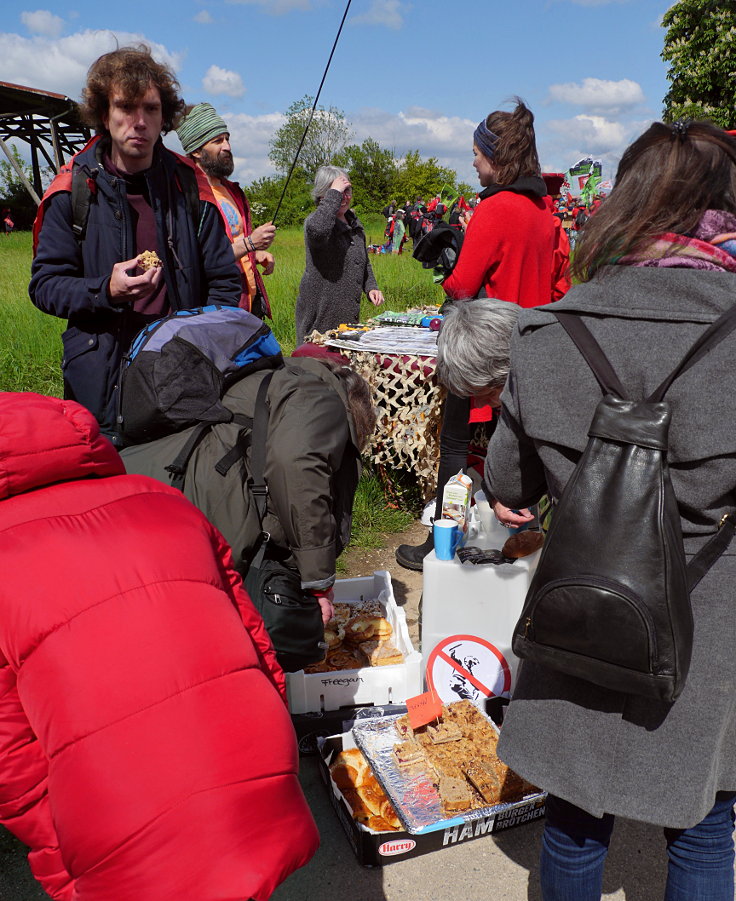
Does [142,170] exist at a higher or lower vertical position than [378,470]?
higher

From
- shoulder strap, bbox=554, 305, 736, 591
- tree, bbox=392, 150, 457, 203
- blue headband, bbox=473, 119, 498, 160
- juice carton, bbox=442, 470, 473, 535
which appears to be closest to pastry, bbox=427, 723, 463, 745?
juice carton, bbox=442, 470, 473, 535

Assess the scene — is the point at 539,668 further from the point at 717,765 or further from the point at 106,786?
the point at 106,786

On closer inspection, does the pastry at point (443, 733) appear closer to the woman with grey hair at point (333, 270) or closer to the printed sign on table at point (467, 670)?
the printed sign on table at point (467, 670)

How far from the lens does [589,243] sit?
49.3 inches

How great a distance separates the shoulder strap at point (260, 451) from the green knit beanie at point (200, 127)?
8.70 feet

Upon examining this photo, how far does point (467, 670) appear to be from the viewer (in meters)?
2.53

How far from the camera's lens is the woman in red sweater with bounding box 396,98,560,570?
3078 millimetres

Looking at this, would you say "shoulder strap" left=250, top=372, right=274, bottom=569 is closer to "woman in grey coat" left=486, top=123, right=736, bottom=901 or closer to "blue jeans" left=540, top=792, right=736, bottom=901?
"woman in grey coat" left=486, top=123, right=736, bottom=901

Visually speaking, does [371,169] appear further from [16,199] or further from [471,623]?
[471,623]

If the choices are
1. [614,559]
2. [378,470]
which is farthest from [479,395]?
[378,470]

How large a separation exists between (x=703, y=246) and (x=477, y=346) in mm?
1217

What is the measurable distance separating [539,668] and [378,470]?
3.09 metres

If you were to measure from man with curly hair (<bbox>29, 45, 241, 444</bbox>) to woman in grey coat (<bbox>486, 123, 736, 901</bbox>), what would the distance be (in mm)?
1572

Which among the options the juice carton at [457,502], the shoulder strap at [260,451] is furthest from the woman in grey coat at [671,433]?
the juice carton at [457,502]
